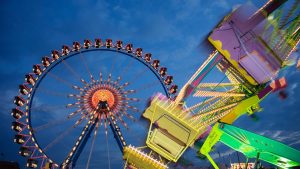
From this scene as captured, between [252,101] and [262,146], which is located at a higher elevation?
[252,101]

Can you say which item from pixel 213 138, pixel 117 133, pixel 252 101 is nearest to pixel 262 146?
pixel 252 101

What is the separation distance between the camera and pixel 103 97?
24.4 m

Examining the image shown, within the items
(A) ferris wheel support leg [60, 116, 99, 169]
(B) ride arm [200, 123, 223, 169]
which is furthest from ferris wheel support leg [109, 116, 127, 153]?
(B) ride arm [200, 123, 223, 169]

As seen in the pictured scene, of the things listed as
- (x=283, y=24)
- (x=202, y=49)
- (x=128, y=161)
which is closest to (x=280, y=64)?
(x=283, y=24)

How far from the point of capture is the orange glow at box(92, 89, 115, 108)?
2430 cm

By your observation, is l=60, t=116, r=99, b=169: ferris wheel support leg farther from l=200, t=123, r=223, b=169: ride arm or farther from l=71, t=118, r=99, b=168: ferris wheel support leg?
l=200, t=123, r=223, b=169: ride arm

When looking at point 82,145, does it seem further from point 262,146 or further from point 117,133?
point 262,146

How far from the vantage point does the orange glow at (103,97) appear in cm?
2430

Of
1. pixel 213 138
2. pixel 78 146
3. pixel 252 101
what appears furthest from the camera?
pixel 78 146

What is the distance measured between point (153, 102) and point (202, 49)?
2963 millimetres

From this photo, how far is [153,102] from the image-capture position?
1069 centimetres

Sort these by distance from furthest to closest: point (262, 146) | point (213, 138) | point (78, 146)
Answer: point (78, 146), point (213, 138), point (262, 146)

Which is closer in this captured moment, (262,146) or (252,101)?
(262,146)

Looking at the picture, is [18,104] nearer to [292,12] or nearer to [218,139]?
[218,139]
